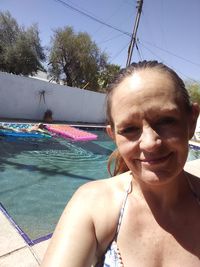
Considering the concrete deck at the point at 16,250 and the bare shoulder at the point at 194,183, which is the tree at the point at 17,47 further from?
the bare shoulder at the point at 194,183

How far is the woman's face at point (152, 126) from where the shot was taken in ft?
3.90

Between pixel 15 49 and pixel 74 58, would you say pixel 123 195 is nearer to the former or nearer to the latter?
pixel 15 49

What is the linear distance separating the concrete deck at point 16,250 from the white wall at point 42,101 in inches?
450

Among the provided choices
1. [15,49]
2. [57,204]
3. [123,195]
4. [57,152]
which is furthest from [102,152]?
[15,49]

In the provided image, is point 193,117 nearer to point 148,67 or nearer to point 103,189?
point 148,67

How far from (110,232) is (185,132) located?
0.65 meters

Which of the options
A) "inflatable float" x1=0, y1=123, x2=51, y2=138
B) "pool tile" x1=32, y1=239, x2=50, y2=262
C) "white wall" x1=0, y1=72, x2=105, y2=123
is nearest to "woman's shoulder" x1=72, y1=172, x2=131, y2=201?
"pool tile" x1=32, y1=239, x2=50, y2=262

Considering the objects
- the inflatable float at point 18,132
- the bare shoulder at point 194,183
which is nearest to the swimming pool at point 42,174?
the inflatable float at point 18,132

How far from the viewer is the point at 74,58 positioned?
25.1 m

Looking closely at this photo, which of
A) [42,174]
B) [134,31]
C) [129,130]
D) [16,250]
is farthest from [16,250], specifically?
[134,31]

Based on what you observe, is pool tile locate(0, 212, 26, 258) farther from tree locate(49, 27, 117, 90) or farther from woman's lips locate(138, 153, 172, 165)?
tree locate(49, 27, 117, 90)

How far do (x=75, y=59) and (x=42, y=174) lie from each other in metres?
19.7

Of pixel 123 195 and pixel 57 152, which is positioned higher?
pixel 123 195

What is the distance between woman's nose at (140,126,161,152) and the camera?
118 cm
